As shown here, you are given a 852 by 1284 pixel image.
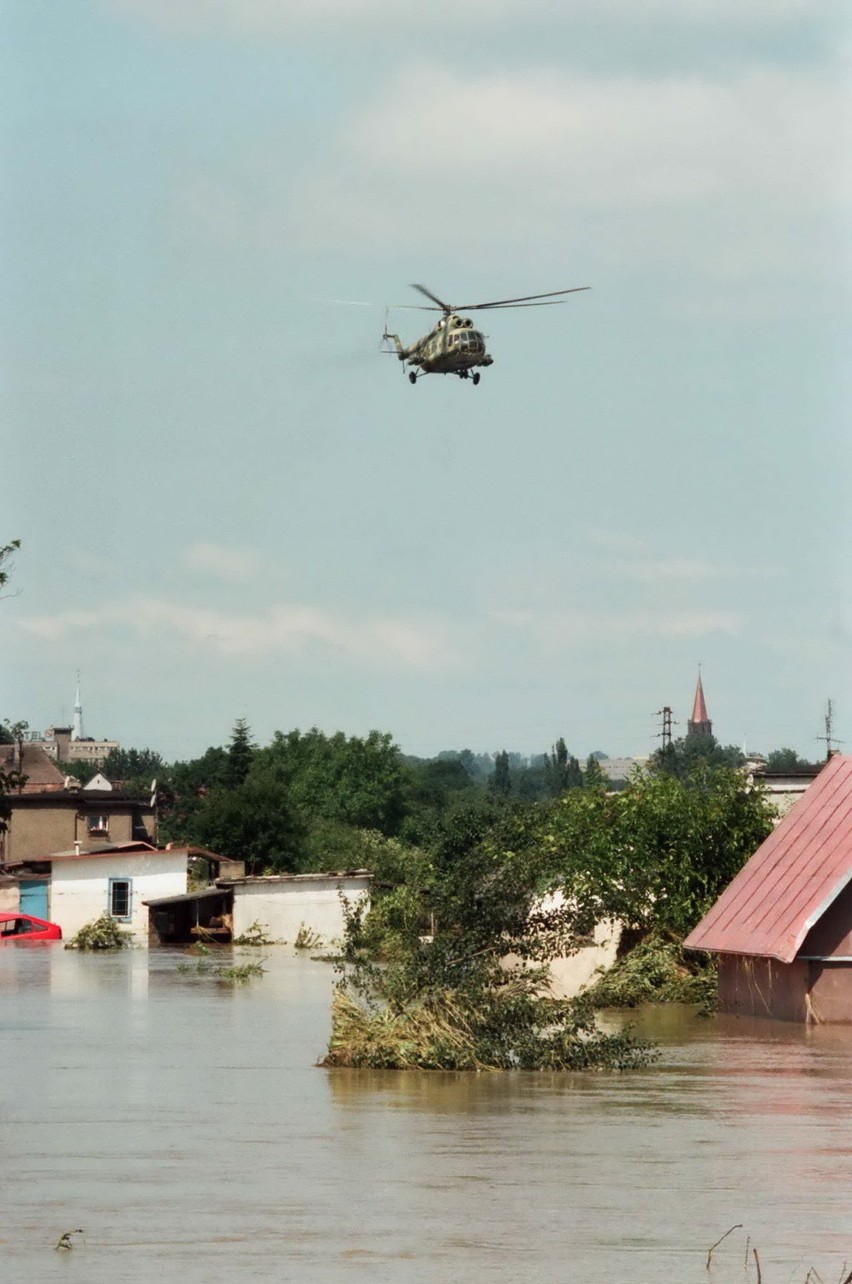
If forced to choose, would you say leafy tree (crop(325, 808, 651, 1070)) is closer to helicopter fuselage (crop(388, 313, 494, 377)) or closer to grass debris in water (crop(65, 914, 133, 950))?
helicopter fuselage (crop(388, 313, 494, 377))

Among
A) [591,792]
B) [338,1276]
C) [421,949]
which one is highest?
[591,792]

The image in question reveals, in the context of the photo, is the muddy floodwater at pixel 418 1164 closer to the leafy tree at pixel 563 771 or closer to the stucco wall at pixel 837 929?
the stucco wall at pixel 837 929

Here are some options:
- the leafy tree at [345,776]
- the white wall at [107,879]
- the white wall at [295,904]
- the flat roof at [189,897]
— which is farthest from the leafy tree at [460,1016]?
the leafy tree at [345,776]

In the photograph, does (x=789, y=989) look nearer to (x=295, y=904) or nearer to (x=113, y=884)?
(x=295, y=904)

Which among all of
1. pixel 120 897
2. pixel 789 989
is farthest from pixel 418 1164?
pixel 120 897

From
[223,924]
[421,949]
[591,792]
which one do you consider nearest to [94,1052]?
[421,949]

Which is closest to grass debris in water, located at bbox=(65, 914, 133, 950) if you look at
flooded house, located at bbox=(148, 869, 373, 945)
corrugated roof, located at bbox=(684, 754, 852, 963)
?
flooded house, located at bbox=(148, 869, 373, 945)

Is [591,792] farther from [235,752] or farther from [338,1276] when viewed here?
[235,752]
